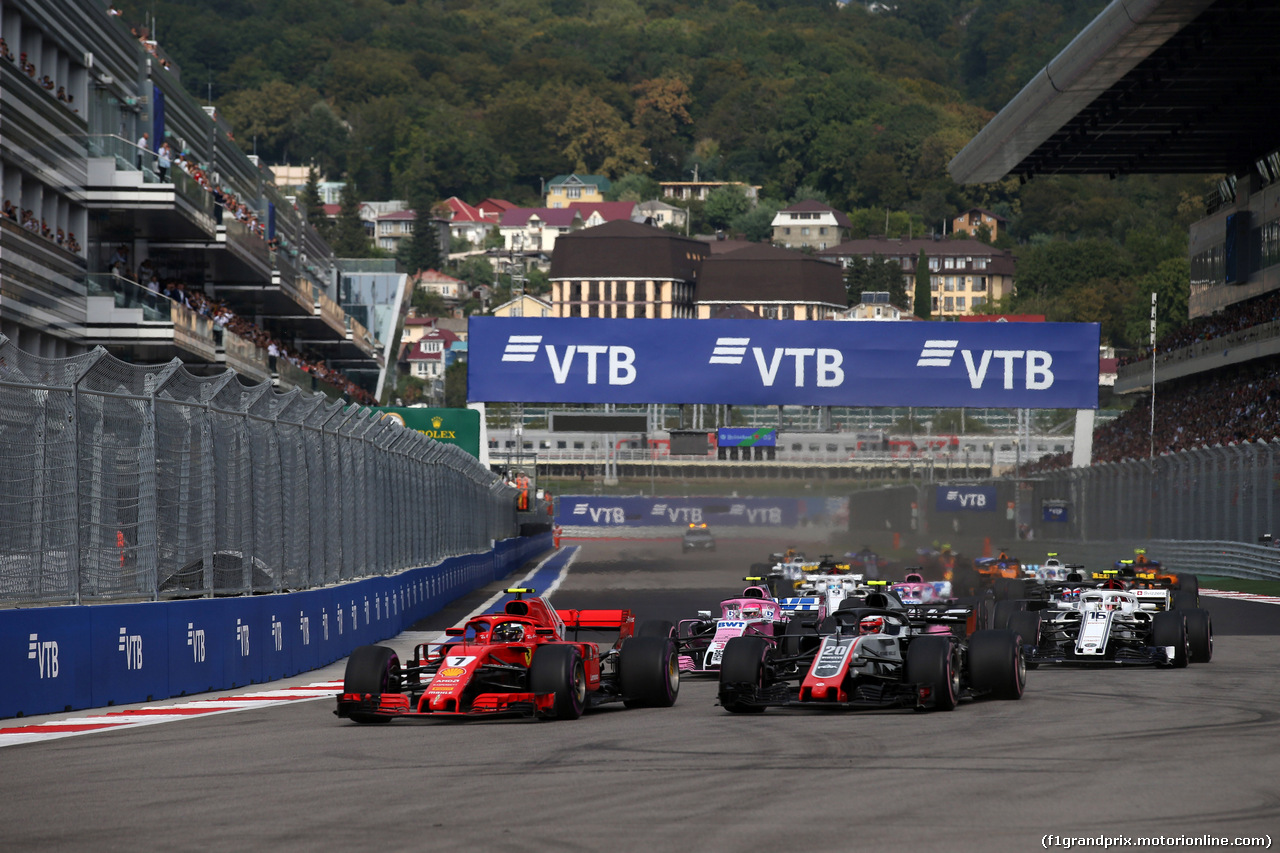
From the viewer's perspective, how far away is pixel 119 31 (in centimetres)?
3588

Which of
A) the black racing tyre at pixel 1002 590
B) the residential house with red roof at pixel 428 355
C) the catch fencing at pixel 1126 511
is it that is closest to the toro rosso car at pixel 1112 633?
the black racing tyre at pixel 1002 590

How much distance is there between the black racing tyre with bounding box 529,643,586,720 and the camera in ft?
39.4

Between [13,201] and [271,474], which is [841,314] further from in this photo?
[271,474]

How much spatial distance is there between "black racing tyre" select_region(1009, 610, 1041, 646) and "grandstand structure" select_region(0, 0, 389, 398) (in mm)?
14725

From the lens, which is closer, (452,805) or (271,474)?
(452,805)

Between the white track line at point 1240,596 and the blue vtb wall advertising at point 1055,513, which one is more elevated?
the blue vtb wall advertising at point 1055,513

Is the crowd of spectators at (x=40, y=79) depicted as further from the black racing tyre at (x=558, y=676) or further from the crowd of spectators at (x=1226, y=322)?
the crowd of spectators at (x=1226, y=322)

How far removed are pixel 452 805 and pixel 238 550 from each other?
824 cm

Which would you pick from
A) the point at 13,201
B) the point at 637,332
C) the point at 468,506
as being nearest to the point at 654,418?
the point at 637,332

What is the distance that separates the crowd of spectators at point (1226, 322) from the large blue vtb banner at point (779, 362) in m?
9.61

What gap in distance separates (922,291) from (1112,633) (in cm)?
17494

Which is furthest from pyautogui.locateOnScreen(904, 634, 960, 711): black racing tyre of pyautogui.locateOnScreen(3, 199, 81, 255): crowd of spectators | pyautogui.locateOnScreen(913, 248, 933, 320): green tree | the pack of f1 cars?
pyautogui.locateOnScreen(913, 248, 933, 320): green tree

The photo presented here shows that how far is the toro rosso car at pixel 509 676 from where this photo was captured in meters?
11.7

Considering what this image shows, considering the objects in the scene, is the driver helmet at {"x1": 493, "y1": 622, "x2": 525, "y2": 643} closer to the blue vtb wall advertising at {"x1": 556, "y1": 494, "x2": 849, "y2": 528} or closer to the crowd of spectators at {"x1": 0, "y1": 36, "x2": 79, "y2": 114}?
the crowd of spectators at {"x1": 0, "y1": 36, "x2": 79, "y2": 114}
